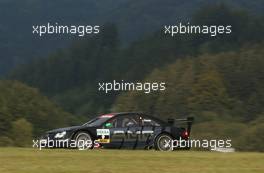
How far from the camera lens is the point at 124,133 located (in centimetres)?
1962

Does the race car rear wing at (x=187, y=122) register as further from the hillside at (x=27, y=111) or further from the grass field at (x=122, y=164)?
the hillside at (x=27, y=111)

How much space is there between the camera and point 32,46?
407 feet

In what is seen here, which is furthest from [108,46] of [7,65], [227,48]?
[7,65]

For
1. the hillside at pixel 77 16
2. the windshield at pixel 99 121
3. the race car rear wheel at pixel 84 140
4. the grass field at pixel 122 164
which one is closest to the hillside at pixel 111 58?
the hillside at pixel 77 16

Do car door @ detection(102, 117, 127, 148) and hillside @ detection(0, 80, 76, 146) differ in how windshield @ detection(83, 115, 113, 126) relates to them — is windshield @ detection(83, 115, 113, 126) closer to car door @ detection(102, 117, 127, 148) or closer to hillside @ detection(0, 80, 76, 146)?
car door @ detection(102, 117, 127, 148)

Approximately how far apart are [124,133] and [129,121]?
41 cm

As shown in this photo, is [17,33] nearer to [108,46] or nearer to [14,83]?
[108,46]

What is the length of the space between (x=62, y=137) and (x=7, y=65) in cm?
10642

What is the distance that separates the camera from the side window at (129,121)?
19750 millimetres

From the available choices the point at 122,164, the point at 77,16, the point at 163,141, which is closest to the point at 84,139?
the point at 163,141

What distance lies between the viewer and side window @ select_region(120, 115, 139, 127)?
19750 millimetres

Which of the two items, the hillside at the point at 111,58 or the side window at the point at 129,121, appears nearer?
the side window at the point at 129,121

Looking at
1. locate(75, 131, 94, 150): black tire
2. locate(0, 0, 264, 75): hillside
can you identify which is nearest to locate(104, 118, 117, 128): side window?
locate(75, 131, 94, 150): black tire

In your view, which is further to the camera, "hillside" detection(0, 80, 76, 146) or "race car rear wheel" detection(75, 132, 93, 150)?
"hillside" detection(0, 80, 76, 146)
